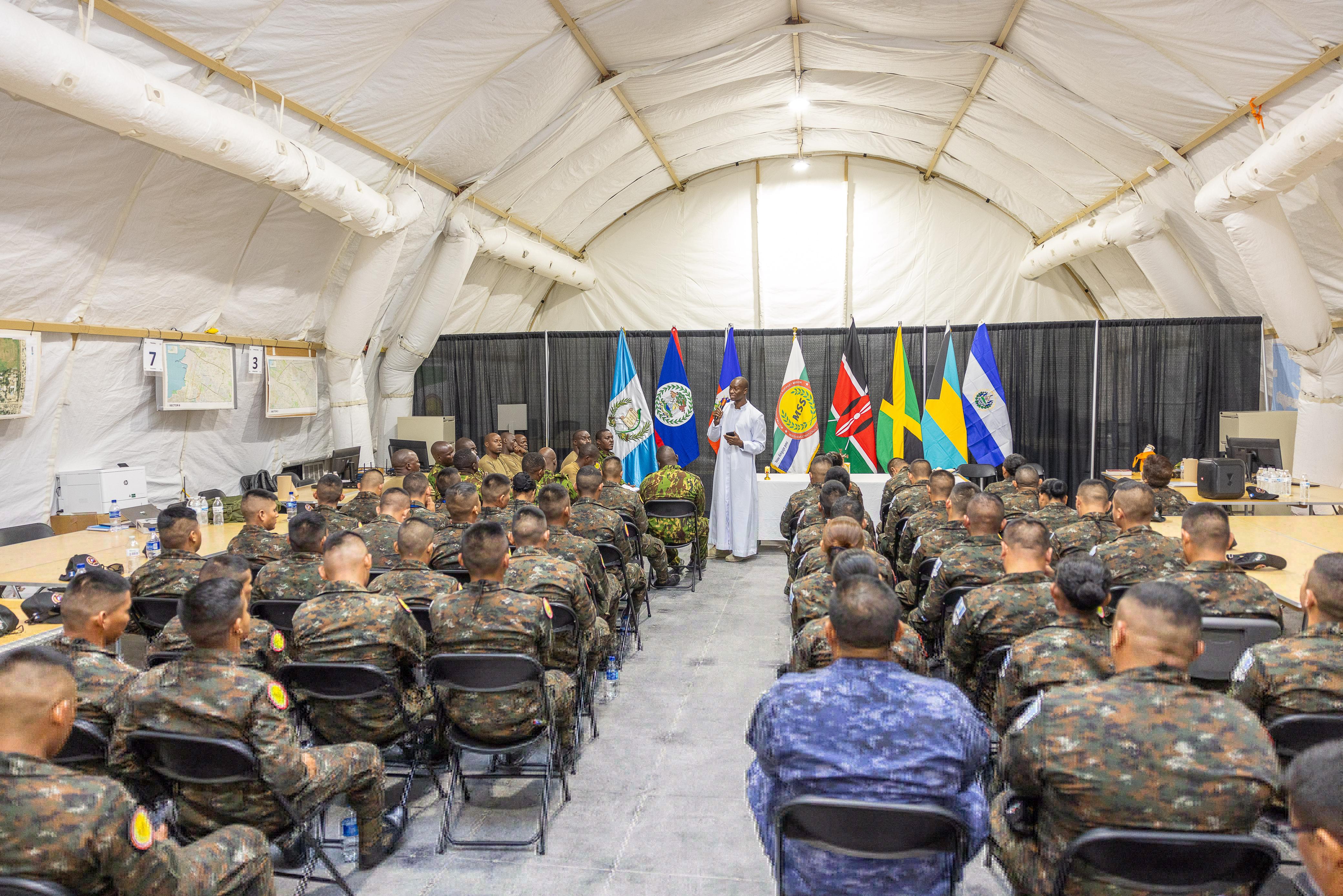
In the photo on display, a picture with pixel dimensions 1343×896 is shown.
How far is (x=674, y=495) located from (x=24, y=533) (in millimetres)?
4597

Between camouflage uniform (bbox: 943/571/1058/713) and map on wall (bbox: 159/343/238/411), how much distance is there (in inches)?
257

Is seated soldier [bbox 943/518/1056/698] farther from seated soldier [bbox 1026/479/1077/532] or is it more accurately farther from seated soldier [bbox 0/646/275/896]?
seated soldier [bbox 0/646/275/896]

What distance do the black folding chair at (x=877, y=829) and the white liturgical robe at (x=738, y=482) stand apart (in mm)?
5934

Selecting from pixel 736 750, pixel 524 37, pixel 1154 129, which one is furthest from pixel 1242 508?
pixel 524 37

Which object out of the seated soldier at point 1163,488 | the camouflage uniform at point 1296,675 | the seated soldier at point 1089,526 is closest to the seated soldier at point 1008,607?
the camouflage uniform at point 1296,675

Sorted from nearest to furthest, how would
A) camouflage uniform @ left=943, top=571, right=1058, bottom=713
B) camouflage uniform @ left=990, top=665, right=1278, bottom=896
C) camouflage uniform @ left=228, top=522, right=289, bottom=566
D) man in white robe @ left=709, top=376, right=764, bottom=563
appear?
camouflage uniform @ left=990, top=665, right=1278, bottom=896 → camouflage uniform @ left=943, top=571, right=1058, bottom=713 → camouflage uniform @ left=228, top=522, right=289, bottom=566 → man in white robe @ left=709, top=376, right=764, bottom=563

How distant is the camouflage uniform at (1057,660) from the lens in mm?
2416

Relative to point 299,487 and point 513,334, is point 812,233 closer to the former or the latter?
point 513,334

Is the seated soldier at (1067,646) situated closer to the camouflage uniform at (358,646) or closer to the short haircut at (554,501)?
the camouflage uniform at (358,646)

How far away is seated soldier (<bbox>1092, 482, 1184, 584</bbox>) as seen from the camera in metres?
3.63

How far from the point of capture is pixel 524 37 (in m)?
6.61

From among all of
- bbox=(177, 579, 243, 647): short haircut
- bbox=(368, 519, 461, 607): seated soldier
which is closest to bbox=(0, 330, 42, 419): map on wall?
bbox=(368, 519, 461, 607): seated soldier

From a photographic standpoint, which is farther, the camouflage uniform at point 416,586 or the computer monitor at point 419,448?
the computer monitor at point 419,448

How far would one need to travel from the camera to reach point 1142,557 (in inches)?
145
